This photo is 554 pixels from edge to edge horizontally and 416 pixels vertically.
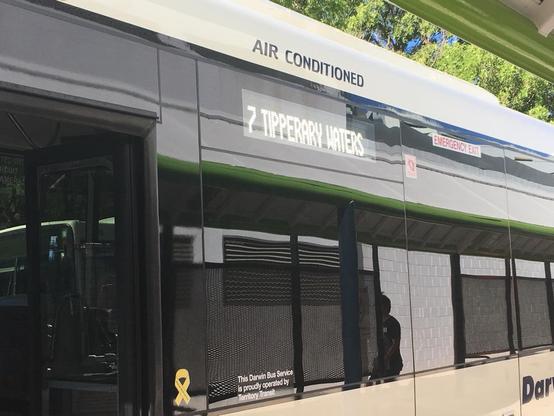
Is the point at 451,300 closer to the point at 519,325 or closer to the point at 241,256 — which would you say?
the point at 519,325

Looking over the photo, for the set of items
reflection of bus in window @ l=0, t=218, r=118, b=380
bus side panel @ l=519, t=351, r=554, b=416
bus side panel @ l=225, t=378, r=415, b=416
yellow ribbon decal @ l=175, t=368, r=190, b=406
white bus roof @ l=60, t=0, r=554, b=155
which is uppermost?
white bus roof @ l=60, t=0, r=554, b=155

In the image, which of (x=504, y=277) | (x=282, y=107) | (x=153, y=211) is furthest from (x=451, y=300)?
(x=153, y=211)

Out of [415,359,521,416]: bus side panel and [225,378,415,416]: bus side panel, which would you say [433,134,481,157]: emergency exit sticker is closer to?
[415,359,521,416]: bus side panel

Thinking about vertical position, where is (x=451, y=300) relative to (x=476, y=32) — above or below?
below

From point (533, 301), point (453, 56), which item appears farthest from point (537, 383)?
point (453, 56)

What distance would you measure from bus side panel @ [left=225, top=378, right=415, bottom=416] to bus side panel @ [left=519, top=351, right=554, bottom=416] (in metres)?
1.76

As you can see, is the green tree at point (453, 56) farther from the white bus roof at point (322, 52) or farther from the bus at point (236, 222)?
the bus at point (236, 222)

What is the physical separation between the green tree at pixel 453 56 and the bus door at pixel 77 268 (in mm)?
10771

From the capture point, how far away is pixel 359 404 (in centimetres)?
423

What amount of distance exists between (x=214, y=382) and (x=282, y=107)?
149cm

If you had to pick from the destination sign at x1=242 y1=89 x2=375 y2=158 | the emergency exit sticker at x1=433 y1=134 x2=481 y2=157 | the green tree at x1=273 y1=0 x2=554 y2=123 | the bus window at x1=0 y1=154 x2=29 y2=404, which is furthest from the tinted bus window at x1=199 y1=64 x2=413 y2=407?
the green tree at x1=273 y1=0 x2=554 y2=123

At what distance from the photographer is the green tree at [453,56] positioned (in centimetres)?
1590

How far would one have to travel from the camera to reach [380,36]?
61.8 feet

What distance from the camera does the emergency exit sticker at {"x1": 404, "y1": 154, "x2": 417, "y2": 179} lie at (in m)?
4.90
